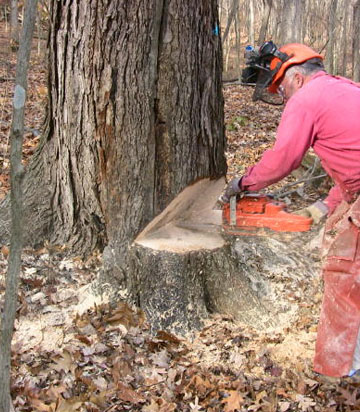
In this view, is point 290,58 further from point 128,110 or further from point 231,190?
point 128,110

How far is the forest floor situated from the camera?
2.73 meters

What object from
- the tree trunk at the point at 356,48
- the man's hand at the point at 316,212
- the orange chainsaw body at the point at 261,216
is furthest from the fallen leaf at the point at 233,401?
the tree trunk at the point at 356,48

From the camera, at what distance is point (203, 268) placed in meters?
3.38

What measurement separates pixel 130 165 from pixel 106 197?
31 cm

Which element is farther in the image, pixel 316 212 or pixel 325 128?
pixel 316 212

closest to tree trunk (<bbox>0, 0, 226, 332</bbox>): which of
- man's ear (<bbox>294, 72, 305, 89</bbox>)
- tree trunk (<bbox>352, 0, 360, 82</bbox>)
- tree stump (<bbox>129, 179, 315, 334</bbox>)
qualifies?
tree stump (<bbox>129, 179, 315, 334</bbox>)

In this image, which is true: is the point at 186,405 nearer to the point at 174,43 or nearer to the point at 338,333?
the point at 338,333

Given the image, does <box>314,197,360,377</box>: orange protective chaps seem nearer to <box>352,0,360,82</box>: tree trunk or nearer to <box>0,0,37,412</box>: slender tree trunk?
<box>0,0,37,412</box>: slender tree trunk

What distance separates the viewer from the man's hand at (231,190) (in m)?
3.31

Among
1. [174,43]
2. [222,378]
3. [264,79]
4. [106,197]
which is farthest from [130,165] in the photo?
[222,378]

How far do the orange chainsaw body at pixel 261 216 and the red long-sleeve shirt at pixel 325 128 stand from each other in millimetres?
504


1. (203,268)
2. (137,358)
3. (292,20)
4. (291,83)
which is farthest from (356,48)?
(137,358)

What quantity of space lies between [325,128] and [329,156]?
205 millimetres

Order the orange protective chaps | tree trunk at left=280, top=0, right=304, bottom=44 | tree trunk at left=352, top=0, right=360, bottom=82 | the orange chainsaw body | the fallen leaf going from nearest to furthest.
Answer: the fallen leaf < the orange protective chaps < the orange chainsaw body < tree trunk at left=352, top=0, right=360, bottom=82 < tree trunk at left=280, top=0, right=304, bottom=44
